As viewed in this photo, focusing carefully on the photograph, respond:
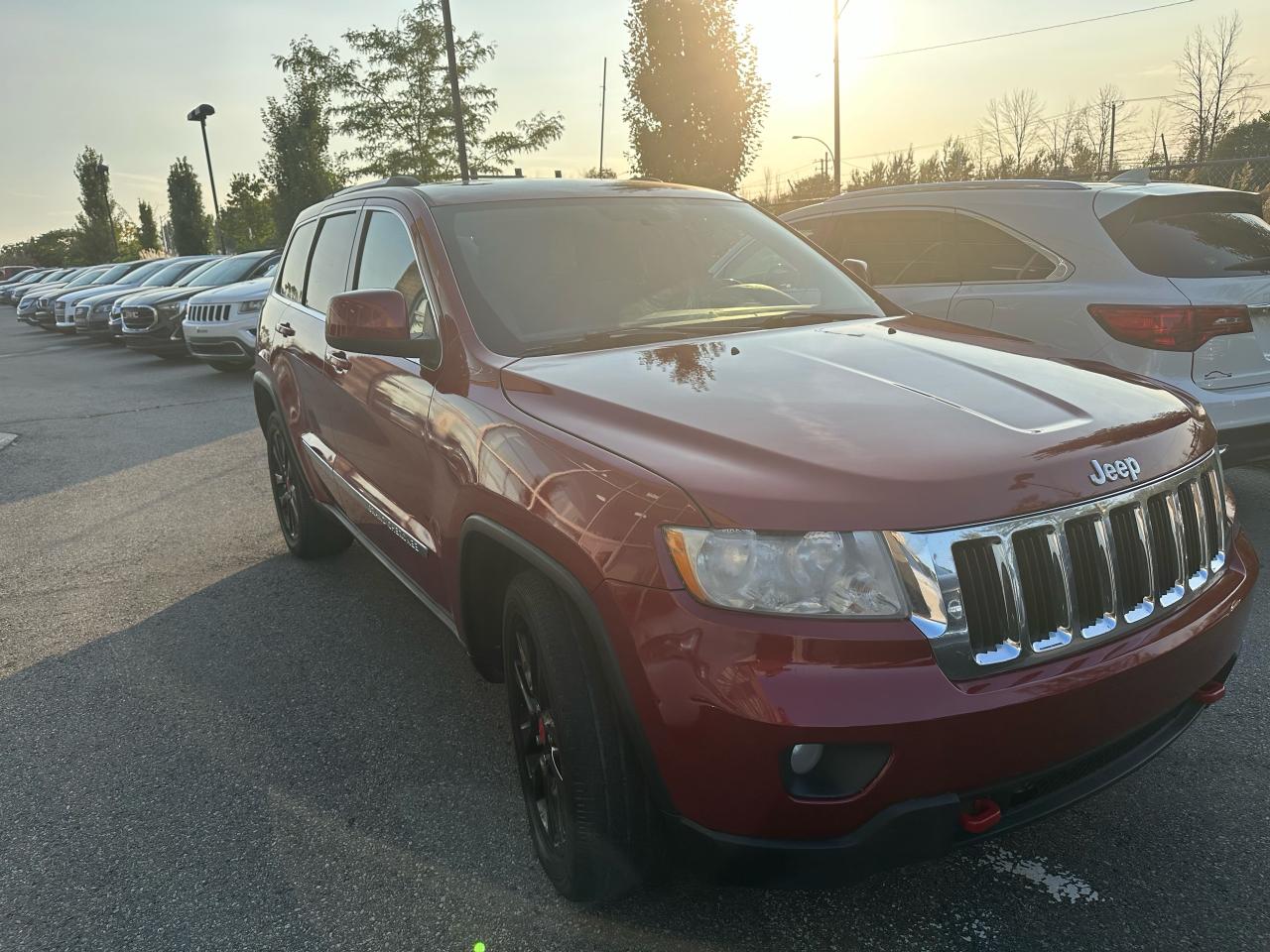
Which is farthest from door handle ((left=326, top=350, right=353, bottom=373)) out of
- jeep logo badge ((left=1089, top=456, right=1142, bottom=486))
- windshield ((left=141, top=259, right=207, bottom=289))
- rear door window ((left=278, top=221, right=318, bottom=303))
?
windshield ((left=141, top=259, right=207, bottom=289))

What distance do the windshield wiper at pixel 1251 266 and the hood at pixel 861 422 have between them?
2.34 metres

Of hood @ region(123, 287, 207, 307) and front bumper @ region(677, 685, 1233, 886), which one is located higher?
hood @ region(123, 287, 207, 307)

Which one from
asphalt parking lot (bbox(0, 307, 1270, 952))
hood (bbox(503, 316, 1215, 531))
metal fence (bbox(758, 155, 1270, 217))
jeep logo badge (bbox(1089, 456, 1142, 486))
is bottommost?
asphalt parking lot (bbox(0, 307, 1270, 952))

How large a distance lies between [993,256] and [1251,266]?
116 centimetres

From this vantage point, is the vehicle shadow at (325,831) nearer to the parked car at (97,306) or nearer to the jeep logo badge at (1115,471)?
the jeep logo badge at (1115,471)

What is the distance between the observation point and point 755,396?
7.38ft

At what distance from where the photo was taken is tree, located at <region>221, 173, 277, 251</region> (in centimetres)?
4981

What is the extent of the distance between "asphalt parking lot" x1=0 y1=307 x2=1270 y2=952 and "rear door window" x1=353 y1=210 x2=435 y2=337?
137 centimetres

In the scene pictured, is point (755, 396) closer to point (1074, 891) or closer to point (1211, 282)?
point (1074, 891)

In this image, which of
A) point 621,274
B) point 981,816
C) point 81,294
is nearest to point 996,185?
point 621,274

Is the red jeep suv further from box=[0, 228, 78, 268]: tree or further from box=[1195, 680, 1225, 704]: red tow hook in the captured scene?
box=[0, 228, 78, 268]: tree

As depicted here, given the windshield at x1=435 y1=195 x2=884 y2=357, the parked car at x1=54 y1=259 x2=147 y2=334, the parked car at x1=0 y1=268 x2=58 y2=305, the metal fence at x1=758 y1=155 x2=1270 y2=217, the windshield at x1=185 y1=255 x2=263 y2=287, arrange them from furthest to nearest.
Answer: the parked car at x1=0 y1=268 x2=58 y2=305
the parked car at x1=54 y1=259 x2=147 y2=334
the windshield at x1=185 y1=255 x2=263 y2=287
the metal fence at x1=758 y1=155 x2=1270 y2=217
the windshield at x1=435 y1=195 x2=884 y2=357

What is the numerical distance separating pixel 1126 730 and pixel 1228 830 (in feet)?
2.76

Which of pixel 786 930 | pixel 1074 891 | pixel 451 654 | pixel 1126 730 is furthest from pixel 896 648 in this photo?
pixel 451 654
